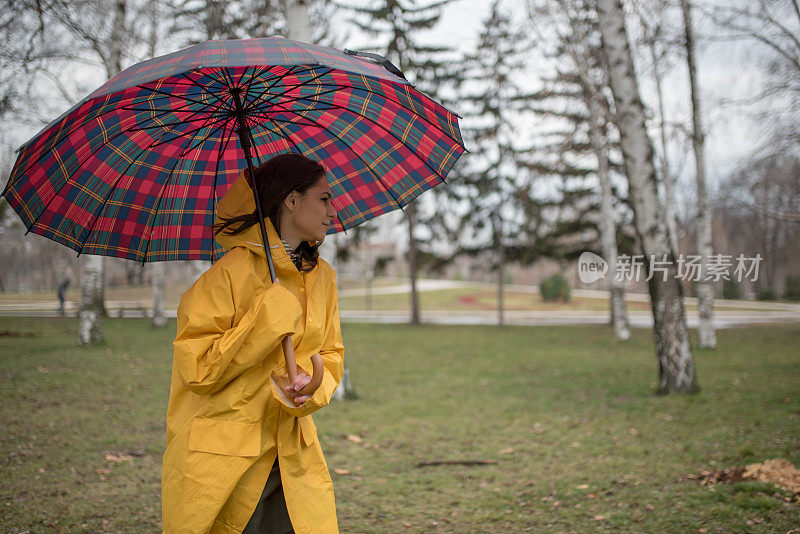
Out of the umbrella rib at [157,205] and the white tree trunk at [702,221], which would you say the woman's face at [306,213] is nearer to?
the umbrella rib at [157,205]

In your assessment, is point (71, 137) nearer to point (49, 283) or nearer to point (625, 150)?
point (625, 150)

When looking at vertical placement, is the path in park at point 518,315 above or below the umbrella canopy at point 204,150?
below

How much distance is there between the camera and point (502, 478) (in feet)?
17.7

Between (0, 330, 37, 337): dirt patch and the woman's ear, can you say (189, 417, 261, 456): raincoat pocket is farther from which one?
(0, 330, 37, 337): dirt patch

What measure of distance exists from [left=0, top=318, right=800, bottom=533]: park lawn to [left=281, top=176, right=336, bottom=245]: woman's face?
271 cm

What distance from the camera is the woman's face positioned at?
2363 millimetres

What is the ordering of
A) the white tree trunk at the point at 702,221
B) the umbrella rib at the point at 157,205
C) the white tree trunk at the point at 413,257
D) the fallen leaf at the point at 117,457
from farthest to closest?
1. the white tree trunk at the point at 413,257
2. the white tree trunk at the point at 702,221
3. the fallen leaf at the point at 117,457
4. the umbrella rib at the point at 157,205

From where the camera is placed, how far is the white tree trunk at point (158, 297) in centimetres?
1814

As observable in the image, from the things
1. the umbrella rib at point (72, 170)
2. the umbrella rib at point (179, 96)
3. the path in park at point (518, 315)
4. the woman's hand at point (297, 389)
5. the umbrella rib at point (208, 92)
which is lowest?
the path in park at point (518, 315)

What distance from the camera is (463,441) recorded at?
22.0 feet

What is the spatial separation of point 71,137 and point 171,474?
1.53 m

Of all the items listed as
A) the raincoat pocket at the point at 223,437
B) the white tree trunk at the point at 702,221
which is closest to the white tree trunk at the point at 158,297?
the white tree trunk at the point at 702,221

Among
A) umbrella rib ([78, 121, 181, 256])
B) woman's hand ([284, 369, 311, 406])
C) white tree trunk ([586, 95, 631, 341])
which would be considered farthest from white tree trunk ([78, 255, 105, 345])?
white tree trunk ([586, 95, 631, 341])

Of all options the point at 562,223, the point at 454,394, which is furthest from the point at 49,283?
the point at 562,223
